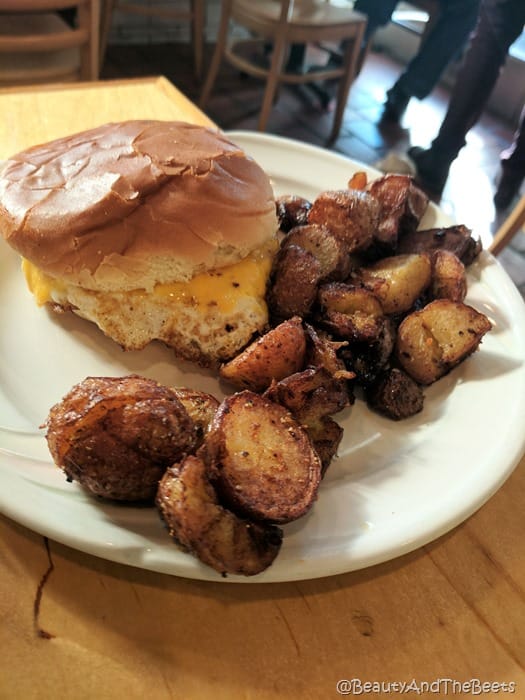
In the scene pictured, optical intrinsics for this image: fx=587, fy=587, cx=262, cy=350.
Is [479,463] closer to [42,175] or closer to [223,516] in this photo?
[223,516]

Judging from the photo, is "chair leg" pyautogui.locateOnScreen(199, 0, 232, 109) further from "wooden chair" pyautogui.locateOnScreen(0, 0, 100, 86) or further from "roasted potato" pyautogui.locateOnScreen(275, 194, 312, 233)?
"roasted potato" pyautogui.locateOnScreen(275, 194, 312, 233)

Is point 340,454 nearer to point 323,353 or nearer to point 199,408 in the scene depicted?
point 323,353

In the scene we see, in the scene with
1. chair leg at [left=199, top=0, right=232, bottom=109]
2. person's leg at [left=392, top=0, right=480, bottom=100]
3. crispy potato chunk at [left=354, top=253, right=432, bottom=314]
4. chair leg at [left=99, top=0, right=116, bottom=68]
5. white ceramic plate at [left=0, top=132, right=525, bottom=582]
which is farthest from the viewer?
chair leg at [left=99, top=0, right=116, bottom=68]

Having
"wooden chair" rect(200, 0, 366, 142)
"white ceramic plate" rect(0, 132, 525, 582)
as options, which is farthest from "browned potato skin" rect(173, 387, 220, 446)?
"wooden chair" rect(200, 0, 366, 142)

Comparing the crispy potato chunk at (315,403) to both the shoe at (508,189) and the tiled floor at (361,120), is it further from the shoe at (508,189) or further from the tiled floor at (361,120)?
the shoe at (508,189)

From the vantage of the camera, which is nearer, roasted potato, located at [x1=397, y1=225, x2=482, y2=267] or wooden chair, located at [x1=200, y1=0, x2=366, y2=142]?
roasted potato, located at [x1=397, y1=225, x2=482, y2=267]

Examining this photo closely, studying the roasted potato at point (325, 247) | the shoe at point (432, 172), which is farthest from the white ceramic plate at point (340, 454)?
the shoe at point (432, 172)
